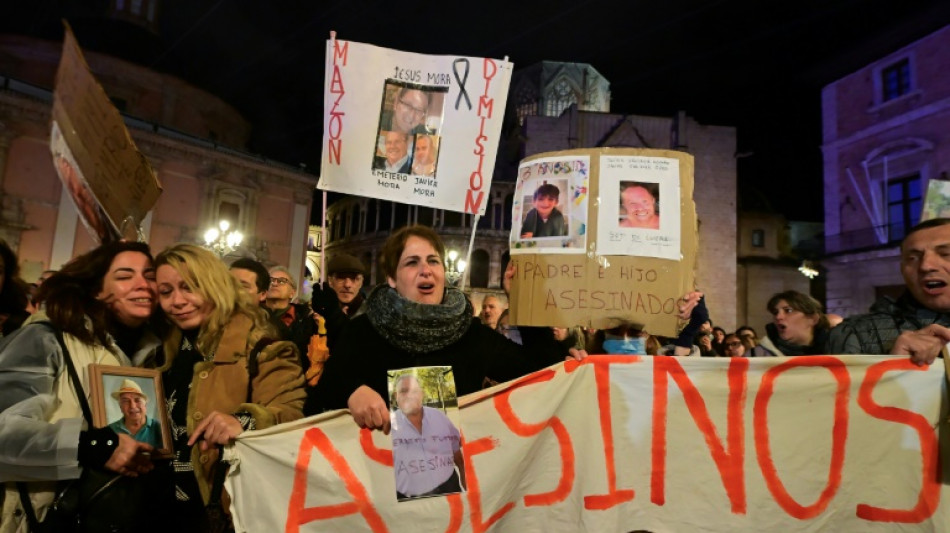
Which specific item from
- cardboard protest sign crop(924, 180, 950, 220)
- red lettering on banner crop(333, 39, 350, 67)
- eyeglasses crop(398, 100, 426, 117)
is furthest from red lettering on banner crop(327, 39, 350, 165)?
cardboard protest sign crop(924, 180, 950, 220)

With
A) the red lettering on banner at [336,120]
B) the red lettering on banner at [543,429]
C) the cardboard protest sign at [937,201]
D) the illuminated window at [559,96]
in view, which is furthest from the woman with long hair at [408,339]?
the illuminated window at [559,96]

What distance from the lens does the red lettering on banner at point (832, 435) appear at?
7.79 feet

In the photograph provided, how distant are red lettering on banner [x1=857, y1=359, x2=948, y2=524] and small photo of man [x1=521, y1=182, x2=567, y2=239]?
4.88ft

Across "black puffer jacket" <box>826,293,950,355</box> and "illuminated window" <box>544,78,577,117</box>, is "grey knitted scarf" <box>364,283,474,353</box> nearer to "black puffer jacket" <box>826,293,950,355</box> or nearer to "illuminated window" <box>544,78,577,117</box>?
"black puffer jacket" <box>826,293,950,355</box>

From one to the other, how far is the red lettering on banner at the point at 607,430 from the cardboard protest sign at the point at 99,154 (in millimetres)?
3081

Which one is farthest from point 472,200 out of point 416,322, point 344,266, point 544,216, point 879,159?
point 879,159

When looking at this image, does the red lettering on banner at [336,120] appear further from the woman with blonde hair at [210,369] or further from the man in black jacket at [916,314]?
the man in black jacket at [916,314]

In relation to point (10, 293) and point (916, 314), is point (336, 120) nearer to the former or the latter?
point (10, 293)

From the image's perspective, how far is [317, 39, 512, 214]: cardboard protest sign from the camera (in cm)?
350

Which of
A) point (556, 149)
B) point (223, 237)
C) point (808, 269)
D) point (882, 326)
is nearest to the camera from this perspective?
point (882, 326)

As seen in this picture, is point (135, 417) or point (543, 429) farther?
point (543, 429)

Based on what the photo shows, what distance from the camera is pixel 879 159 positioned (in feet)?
62.0

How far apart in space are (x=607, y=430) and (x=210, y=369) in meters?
1.73

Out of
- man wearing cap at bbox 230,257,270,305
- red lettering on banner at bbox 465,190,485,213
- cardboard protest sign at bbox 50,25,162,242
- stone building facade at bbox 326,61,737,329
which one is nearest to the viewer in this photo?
cardboard protest sign at bbox 50,25,162,242
